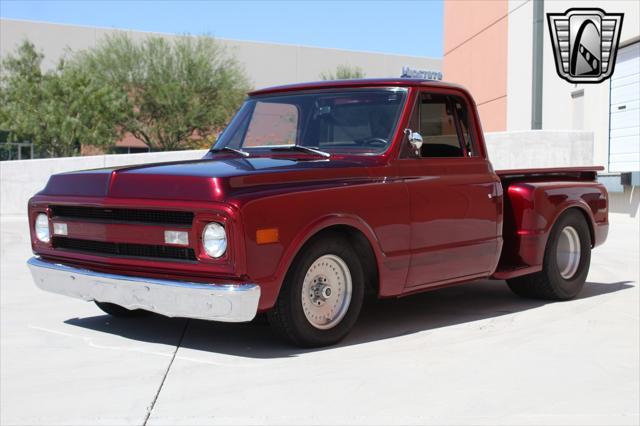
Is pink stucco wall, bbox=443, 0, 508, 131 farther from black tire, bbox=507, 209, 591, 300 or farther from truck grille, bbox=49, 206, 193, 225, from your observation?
truck grille, bbox=49, 206, 193, 225

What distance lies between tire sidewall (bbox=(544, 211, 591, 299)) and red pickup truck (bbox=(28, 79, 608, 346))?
0.02 m

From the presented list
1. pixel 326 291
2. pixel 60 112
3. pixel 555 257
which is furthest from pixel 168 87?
pixel 326 291

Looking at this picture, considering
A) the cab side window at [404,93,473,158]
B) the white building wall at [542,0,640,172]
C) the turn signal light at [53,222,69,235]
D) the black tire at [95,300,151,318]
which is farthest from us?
the white building wall at [542,0,640,172]

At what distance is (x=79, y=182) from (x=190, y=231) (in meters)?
1.17

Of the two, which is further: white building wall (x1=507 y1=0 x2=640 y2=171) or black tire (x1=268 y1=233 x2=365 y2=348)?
white building wall (x1=507 y1=0 x2=640 y2=171)

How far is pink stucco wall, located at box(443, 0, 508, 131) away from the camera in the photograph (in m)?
26.6

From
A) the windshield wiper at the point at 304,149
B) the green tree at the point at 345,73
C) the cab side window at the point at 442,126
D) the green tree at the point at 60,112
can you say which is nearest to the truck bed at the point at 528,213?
the cab side window at the point at 442,126

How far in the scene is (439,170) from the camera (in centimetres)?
660

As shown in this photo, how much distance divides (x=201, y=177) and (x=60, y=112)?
34453 millimetres

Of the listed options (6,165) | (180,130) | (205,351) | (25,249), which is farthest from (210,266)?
(180,130)

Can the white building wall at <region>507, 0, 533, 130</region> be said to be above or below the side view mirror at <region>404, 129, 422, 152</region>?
above

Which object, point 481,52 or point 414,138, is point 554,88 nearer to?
point 481,52

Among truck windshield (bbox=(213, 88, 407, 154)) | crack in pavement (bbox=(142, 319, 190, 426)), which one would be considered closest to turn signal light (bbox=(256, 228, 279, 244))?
crack in pavement (bbox=(142, 319, 190, 426))

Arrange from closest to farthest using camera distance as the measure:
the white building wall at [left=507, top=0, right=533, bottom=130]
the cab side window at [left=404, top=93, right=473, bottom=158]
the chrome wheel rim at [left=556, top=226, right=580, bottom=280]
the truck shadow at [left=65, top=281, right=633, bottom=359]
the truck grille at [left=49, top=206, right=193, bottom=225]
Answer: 1. the truck grille at [left=49, top=206, right=193, bottom=225]
2. the truck shadow at [left=65, top=281, right=633, bottom=359]
3. the cab side window at [left=404, top=93, right=473, bottom=158]
4. the chrome wheel rim at [left=556, top=226, right=580, bottom=280]
5. the white building wall at [left=507, top=0, right=533, bottom=130]
